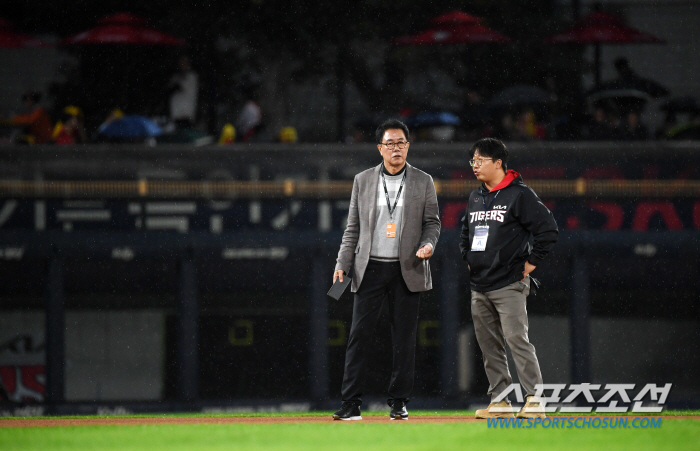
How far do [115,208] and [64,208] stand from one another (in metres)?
0.66

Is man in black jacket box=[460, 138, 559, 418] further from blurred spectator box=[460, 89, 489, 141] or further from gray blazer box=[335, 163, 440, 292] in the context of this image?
blurred spectator box=[460, 89, 489, 141]

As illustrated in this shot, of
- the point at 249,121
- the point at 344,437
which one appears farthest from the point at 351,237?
the point at 249,121

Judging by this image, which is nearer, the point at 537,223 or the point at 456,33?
the point at 537,223

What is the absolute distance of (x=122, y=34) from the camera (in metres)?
15.0

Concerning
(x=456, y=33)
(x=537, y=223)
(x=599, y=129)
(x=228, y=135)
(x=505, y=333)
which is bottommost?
(x=505, y=333)

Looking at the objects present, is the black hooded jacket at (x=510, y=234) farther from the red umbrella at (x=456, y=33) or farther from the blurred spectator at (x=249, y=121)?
the red umbrella at (x=456, y=33)

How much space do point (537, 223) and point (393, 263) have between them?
95 centimetres

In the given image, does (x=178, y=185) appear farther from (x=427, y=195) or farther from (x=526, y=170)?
(x=427, y=195)

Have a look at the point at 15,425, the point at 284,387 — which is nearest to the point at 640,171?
the point at 284,387

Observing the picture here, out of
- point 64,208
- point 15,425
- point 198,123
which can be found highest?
point 198,123

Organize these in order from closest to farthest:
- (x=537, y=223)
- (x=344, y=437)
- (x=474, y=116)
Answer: (x=344, y=437)
(x=537, y=223)
(x=474, y=116)

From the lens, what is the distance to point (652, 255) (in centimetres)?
1442

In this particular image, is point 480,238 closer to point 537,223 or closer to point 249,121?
point 537,223

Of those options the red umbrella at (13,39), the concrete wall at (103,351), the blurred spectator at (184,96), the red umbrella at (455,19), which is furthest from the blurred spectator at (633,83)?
the red umbrella at (13,39)
